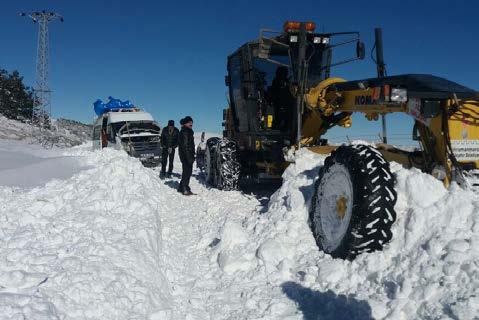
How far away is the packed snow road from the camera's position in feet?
10.1

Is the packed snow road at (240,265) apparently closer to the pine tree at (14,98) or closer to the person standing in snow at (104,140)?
the person standing in snow at (104,140)

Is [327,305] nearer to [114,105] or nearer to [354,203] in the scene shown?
[354,203]

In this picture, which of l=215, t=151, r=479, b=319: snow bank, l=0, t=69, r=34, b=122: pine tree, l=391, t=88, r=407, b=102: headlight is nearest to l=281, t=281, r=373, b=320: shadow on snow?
l=215, t=151, r=479, b=319: snow bank

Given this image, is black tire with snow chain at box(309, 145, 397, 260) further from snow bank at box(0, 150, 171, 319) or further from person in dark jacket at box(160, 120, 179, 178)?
person in dark jacket at box(160, 120, 179, 178)

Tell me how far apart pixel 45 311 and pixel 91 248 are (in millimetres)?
1438

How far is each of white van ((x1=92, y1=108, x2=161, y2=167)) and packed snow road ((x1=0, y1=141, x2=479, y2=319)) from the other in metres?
9.81

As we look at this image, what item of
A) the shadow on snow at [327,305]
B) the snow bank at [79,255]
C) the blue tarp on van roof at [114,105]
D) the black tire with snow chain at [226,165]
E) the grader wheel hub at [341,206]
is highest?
the blue tarp on van roof at [114,105]

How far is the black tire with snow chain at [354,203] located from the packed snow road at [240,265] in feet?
0.40

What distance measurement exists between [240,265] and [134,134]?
12.8 metres

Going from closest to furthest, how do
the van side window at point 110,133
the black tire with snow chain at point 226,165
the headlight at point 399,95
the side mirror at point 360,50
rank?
the headlight at point 399,95 → the side mirror at point 360,50 → the black tire with snow chain at point 226,165 → the van side window at point 110,133

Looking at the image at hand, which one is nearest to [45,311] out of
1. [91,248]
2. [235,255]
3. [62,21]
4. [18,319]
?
[18,319]

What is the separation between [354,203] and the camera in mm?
Answer: 4125

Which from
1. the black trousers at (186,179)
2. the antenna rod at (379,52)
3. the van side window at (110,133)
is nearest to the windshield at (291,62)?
the antenna rod at (379,52)

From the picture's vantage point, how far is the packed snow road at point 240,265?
10.1 ft
